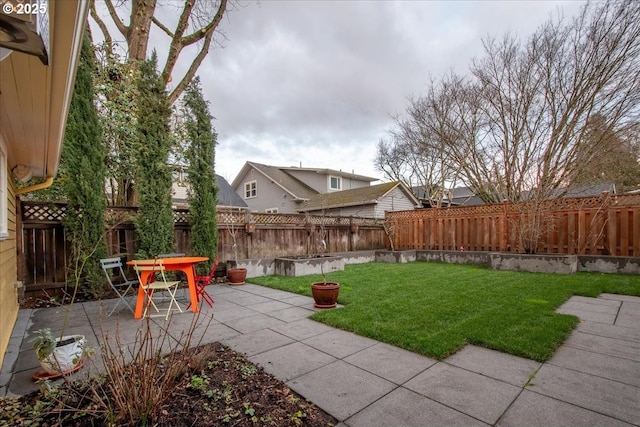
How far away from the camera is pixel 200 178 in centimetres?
695

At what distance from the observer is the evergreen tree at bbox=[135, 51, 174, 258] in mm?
6152

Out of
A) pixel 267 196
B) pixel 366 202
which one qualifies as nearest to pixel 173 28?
pixel 366 202

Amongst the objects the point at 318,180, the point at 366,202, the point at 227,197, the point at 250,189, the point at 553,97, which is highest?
the point at 553,97

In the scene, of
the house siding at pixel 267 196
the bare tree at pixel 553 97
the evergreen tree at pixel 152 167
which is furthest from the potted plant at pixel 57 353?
the house siding at pixel 267 196

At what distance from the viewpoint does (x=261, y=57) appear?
9.45 m

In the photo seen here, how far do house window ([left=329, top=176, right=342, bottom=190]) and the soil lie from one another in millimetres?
19300

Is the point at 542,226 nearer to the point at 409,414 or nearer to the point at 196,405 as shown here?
the point at 409,414

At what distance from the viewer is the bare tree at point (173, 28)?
8102 mm

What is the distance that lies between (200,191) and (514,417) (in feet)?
22.0

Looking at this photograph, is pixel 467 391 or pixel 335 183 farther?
pixel 335 183

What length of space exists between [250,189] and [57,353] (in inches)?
803

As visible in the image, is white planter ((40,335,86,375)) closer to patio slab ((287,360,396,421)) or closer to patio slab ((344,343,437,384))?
patio slab ((287,360,396,421))

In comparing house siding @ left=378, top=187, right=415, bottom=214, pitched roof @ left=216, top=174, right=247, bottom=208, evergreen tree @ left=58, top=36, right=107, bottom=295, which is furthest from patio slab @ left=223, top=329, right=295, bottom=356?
pitched roof @ left=216, top=174, right=247, bottom=208

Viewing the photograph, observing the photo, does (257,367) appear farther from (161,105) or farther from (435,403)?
(161,105)
